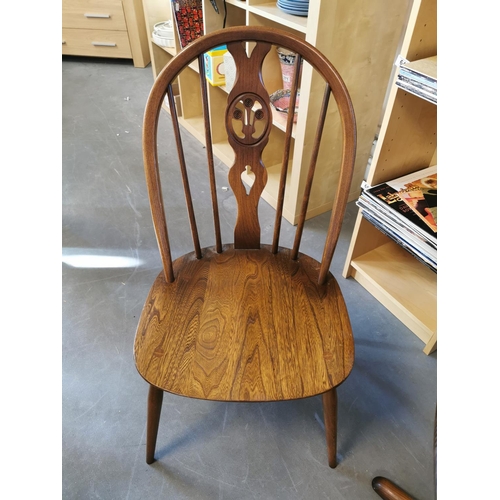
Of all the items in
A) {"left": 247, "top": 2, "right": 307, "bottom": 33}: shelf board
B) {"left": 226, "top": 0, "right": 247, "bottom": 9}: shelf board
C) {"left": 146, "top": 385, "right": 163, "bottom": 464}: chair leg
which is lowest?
{"left": 146, "top": 385, "right": 163, "bottom": 464}: chair leg

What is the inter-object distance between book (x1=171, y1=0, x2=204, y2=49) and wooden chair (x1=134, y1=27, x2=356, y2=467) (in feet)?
4.52

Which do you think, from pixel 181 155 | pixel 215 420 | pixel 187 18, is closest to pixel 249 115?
pixel 181 155

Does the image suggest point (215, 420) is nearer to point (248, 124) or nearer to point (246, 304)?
point (246, 304)

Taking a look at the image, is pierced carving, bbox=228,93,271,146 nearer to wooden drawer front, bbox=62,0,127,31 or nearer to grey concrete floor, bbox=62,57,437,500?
grey concrete floor, bbox=62,57,437,500

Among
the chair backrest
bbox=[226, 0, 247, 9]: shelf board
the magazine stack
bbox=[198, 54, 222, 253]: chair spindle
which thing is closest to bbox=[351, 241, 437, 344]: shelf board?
the magazine stack

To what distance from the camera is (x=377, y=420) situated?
100 centimetres

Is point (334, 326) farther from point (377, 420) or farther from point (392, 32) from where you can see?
point (392, 32)

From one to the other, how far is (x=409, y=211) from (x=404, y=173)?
19cm

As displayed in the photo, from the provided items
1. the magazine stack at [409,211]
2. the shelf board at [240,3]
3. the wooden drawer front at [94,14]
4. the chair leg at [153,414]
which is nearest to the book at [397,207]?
the magazine stack at [409,211]

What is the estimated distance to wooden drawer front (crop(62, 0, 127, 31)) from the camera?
281 cm

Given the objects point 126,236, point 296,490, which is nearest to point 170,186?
point 126,236

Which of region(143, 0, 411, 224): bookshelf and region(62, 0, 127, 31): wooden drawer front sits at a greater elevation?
region(62, 0, 127, 31): wooden drawer front

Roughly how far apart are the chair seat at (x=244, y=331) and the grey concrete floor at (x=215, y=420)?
A: 1.36ft
